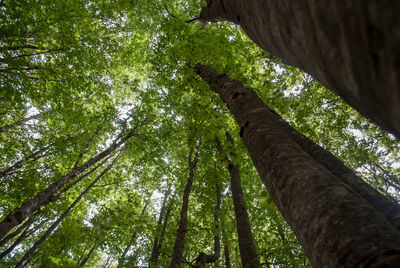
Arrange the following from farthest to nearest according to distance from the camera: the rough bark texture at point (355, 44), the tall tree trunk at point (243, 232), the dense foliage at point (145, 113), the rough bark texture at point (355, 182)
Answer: the dense foliage at point (145, 113), the tall tree trunk at point (243, 232), the rough bark texture at point (355, 182), the rough bark texture at point (355, 44)

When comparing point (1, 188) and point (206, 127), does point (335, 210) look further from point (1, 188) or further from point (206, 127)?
point (1, 188)

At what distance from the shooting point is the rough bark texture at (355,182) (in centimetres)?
125

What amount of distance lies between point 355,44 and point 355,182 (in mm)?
1444

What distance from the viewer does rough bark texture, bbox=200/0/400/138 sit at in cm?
42

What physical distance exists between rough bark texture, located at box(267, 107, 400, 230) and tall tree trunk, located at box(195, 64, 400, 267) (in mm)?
293

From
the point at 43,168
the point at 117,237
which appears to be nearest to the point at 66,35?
the point at 43,168

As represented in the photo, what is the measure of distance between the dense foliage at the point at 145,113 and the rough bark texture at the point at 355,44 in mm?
2617

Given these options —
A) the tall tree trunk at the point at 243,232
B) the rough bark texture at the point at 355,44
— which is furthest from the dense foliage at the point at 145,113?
the rough bark texture at the point at 355,44

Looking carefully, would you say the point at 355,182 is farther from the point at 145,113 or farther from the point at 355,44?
the point at 145,113

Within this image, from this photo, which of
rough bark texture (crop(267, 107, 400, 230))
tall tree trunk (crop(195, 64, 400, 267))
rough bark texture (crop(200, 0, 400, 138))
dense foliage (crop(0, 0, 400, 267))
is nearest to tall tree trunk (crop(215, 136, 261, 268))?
dense foliage (crop(0, 0, 400, 267))

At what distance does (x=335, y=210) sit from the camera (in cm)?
104

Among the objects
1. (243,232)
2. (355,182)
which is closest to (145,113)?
(243,232)

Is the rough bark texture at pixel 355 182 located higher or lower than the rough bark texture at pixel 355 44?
higher

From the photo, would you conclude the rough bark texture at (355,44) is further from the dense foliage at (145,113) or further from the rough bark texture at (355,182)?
the dense foliage at (145,113)
